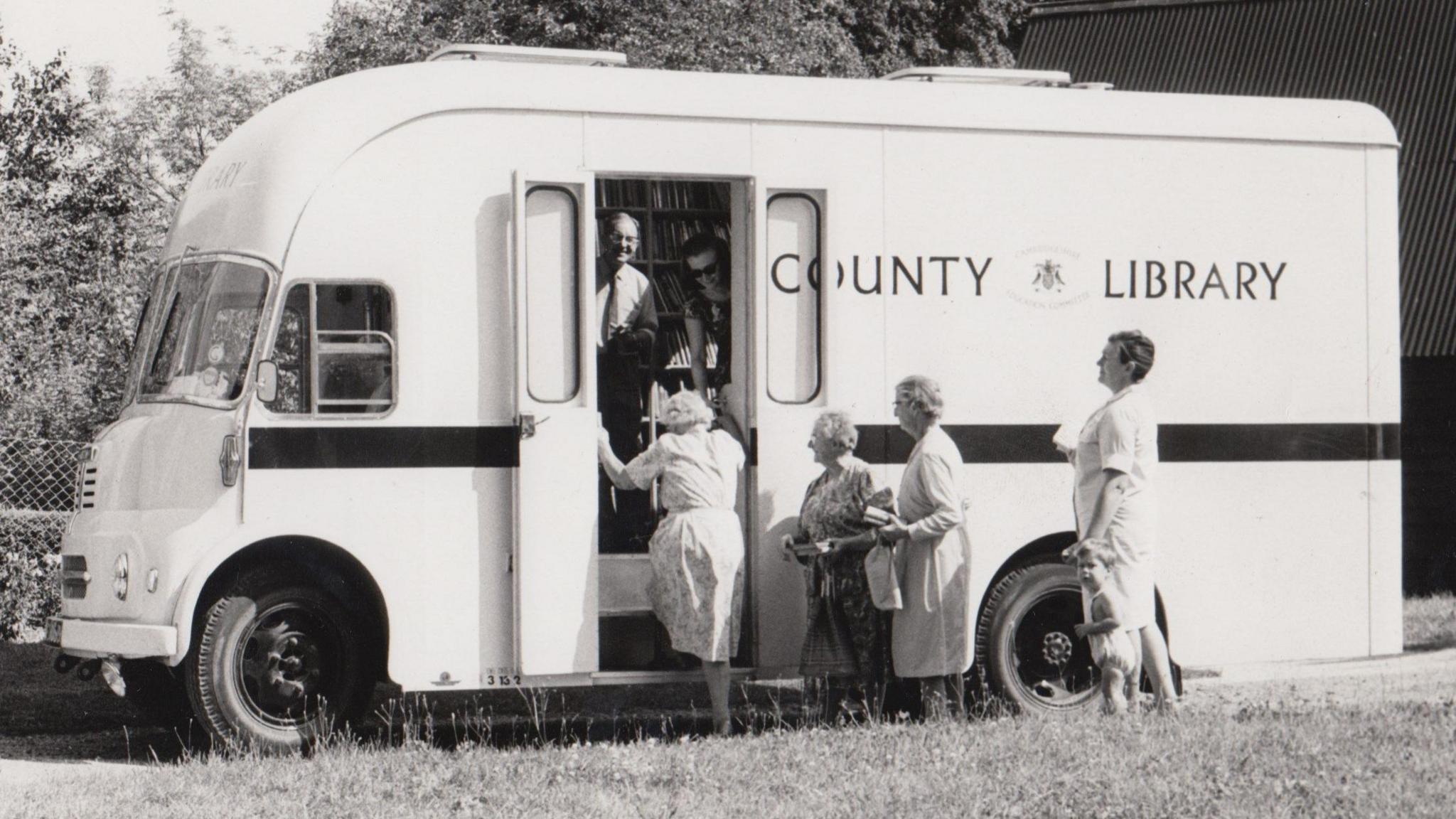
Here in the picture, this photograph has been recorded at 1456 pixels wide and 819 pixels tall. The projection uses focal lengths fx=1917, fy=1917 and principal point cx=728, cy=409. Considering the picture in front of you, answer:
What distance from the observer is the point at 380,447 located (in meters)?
8.84

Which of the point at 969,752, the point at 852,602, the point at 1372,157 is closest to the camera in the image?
the point at 969,752

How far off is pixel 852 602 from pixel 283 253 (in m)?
3.15

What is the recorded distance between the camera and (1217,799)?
7.11 meters

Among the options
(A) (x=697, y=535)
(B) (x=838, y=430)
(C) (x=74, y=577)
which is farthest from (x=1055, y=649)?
(C) (x=74, y=577)

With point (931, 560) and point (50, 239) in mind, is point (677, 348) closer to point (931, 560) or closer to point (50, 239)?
point (931, 560)

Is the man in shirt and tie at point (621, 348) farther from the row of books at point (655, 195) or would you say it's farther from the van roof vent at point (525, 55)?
the row of books at point (655, 195)

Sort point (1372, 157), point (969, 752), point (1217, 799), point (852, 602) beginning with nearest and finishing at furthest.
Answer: point (1217, 799) → point (969, 752) → point (852, 602) → point (1372, 157)

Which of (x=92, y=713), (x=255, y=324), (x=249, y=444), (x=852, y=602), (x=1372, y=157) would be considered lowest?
(x=92, y=713)

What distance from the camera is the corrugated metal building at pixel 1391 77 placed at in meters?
17.8

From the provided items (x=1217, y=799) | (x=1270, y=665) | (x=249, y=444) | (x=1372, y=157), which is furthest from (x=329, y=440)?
(x=1270, y=665)

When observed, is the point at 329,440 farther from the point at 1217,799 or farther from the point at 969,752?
the point at 1217,799

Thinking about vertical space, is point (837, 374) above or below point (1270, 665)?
above

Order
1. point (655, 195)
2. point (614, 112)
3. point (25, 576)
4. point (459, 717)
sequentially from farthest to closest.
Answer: point (25, 576) < point (655, 195) < point (459, 717) < point (614, 112)

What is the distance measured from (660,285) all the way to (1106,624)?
4141 mm
